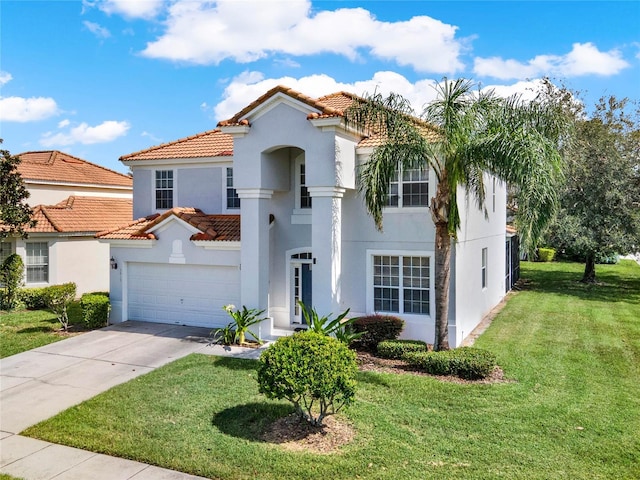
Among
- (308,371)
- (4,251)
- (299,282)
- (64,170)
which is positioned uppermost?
(64,170)

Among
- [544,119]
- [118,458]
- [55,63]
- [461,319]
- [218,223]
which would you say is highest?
[55,63]

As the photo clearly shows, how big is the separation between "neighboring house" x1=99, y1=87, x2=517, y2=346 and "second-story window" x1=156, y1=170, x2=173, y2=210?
0.04m

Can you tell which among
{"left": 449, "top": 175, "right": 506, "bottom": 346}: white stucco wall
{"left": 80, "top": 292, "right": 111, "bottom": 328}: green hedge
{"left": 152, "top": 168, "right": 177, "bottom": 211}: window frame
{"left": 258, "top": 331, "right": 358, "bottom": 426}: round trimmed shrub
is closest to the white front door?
{"left": 449, "top": 175, "right": 506, "bottom": 346}: white stucco wall

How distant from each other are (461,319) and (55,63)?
50.6 feet

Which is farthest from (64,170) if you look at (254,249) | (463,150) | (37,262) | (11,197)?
(463,150)

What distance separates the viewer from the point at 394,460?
7648 mm

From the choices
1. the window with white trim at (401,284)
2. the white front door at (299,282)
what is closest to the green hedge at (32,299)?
the white front door at (299,282)

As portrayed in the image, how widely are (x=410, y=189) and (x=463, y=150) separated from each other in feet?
10.4

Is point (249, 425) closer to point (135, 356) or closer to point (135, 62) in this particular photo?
point (135, 356)

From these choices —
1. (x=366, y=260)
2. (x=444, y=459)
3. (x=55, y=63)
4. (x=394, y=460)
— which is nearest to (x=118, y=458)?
(x=394, y=460)

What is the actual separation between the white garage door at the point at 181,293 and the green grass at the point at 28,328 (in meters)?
2.35

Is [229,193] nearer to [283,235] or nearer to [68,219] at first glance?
[283,235]

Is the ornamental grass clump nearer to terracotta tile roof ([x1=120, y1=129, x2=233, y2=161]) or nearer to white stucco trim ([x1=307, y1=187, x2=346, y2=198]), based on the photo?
white stucco trim ([x1=307, y1=187, x2=346, y2=198])

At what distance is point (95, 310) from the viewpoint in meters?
17.0
